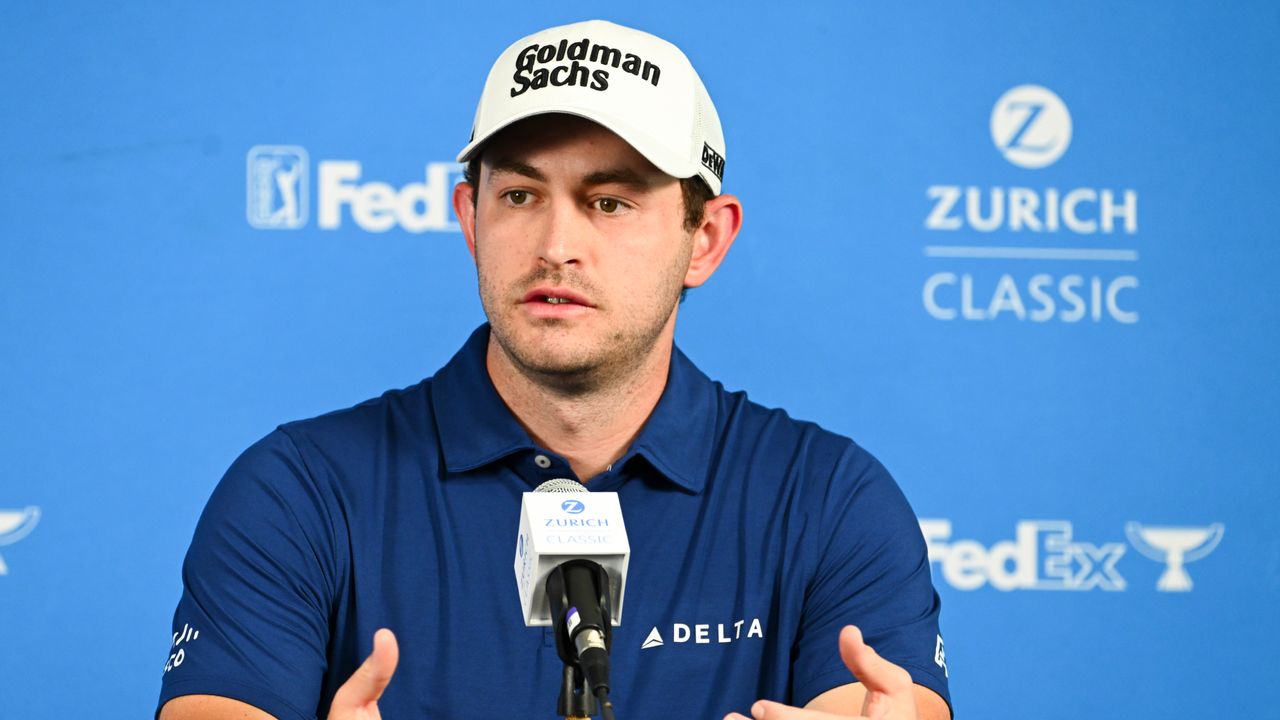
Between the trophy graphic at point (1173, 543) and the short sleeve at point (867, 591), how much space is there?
0.71 meters

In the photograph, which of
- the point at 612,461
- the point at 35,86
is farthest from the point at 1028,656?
the point at 35,86

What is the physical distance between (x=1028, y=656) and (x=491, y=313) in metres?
1.04

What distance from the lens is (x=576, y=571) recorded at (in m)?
0.96

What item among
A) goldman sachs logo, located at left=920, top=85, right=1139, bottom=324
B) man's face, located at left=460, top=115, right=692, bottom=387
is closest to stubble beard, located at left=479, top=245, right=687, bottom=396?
man's face, located at left=460, top=115, right=692, bottom=387

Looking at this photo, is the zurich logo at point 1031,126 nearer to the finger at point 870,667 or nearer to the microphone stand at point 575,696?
the finger at point 870,667

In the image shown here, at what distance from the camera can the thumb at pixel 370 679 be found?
3.32ft

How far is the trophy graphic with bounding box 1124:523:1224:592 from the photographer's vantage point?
211cm

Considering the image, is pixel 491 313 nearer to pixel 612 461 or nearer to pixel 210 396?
pixel 612 461

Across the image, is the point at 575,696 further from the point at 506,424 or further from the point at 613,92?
the point at 613,92

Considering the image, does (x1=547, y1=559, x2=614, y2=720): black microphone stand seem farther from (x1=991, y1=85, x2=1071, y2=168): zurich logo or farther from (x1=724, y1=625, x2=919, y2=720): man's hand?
(x1=991, y1=85, x2=1071, y2=168): zurich logo

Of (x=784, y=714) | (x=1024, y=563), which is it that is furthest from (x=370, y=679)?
(x=1024, y=563)

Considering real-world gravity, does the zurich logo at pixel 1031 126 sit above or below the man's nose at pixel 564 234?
above

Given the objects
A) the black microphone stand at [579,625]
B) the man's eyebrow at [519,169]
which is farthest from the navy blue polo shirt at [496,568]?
the black microphone stand at [579,625]

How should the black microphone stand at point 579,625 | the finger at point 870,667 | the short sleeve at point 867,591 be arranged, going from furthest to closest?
the short sleeve at point 867,591
the finger at point 870,667
the black microphone stand at point 579,625
